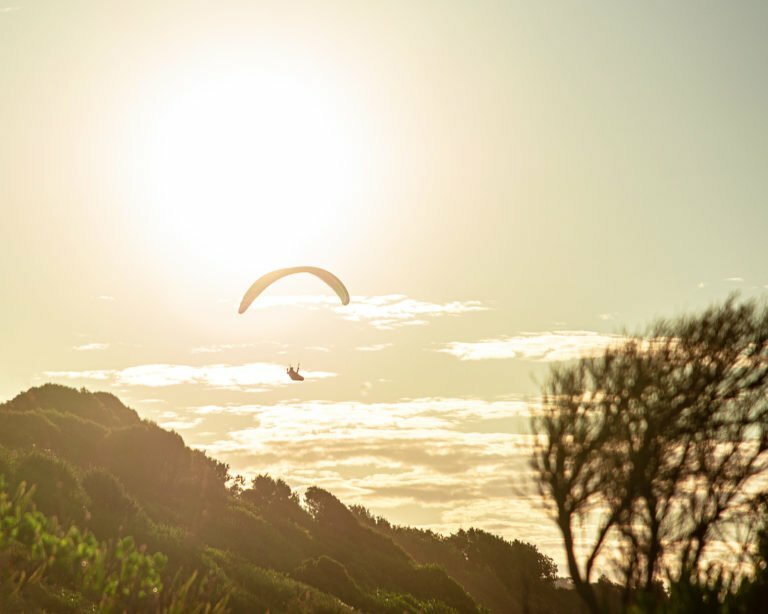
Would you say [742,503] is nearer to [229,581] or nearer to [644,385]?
[644,385]

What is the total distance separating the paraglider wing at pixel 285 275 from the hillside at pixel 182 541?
929cm

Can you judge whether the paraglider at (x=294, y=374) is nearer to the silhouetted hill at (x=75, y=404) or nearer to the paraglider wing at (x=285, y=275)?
the paraglider wing at (x=285, y=275)

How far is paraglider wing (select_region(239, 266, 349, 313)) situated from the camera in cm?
3183

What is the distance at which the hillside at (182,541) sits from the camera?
23469mm

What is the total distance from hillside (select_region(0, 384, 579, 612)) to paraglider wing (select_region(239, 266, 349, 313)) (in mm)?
9293

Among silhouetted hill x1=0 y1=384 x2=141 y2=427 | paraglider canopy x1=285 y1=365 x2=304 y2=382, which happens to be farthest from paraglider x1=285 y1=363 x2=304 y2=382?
silhouetted hill x1=0 y1=384 x2=141 y2=427

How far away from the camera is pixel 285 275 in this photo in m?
32.7

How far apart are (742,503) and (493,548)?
4469cm

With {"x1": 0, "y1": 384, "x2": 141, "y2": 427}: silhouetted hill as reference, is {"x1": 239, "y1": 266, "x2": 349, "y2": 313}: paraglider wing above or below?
above

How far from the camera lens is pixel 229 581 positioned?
30.8 meters

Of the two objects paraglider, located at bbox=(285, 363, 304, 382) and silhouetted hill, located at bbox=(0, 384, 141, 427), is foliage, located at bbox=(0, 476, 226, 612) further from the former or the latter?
silhouetted hill, located at bbox=(0, 384, 141, 427)

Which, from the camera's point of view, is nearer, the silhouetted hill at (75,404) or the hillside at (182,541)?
the hillside at (182,541)

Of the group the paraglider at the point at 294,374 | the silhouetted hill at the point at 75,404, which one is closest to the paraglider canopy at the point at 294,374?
the paraglider at the point at 294,374

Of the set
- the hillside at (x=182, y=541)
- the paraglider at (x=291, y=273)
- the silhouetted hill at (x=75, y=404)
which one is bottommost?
the hillside at (x=182, y=541)
